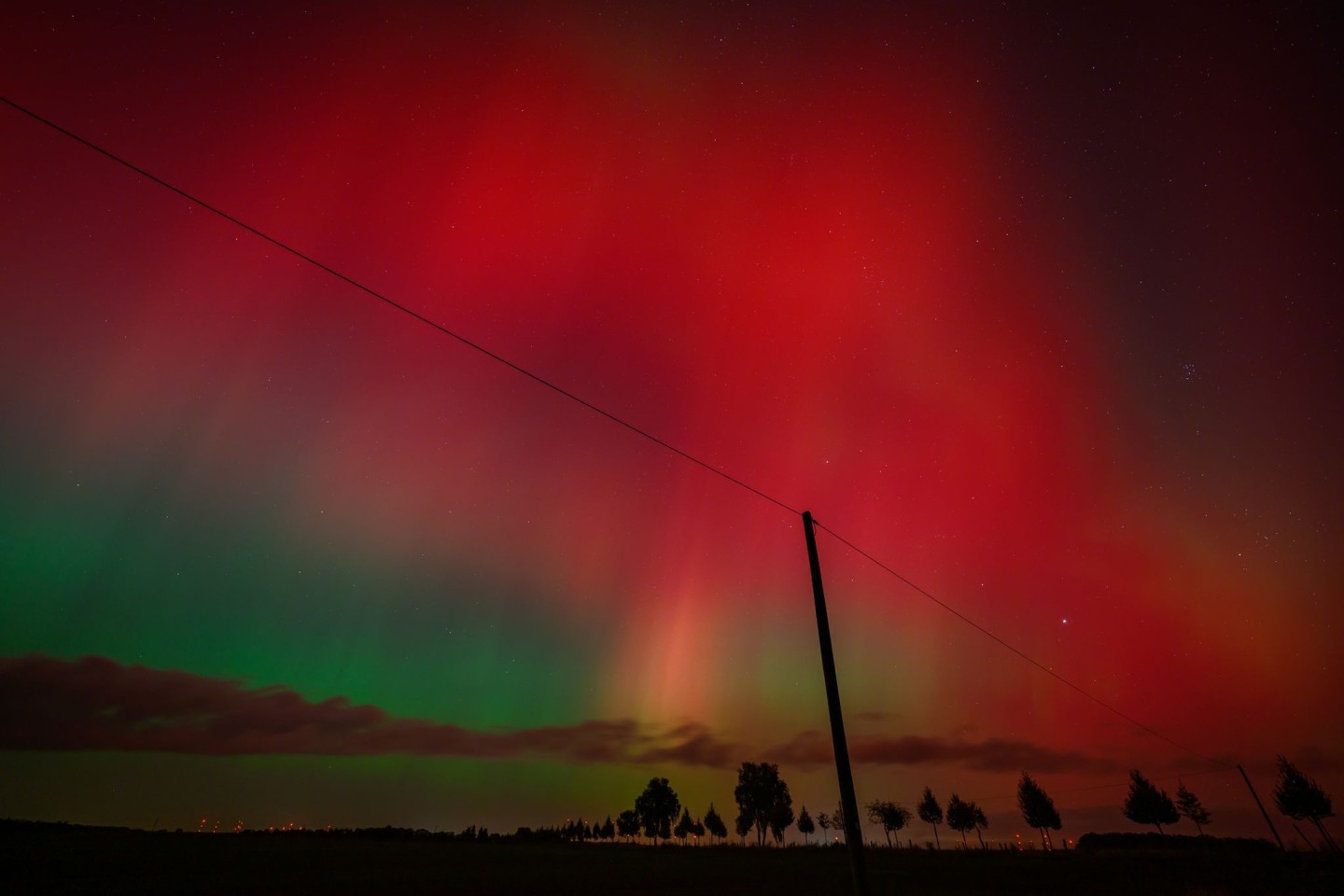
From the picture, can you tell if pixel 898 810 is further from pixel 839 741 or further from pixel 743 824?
pixel 839 741

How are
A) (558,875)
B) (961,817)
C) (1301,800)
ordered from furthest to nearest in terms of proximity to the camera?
(961,817), (1301,800), (558,875)

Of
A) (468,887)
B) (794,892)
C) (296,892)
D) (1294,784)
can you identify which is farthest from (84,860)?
(1294,784)

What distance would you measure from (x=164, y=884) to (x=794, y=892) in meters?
35.4

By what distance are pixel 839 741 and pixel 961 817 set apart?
138212mm

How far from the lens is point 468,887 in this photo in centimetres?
3459

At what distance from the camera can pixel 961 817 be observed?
120375 mm

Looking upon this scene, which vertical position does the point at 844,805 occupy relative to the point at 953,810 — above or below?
above

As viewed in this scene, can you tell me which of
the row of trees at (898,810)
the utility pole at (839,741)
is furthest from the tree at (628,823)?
the utility pole at (839,741)

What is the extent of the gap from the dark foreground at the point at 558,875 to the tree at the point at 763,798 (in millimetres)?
81104

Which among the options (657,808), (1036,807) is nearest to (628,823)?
(657,808)

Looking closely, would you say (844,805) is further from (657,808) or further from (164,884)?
(657,808)

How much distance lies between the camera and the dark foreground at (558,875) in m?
32.9

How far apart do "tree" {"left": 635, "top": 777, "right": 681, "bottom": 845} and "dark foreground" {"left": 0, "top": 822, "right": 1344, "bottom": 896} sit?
323ft

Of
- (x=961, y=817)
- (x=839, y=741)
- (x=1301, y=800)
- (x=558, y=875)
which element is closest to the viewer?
(x=839, y=741)
